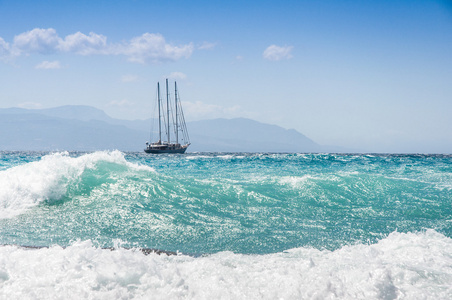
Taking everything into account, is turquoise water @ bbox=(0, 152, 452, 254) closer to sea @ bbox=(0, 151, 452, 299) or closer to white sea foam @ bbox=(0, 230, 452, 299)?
sea @ bbox=(0, 151, 452, 299)

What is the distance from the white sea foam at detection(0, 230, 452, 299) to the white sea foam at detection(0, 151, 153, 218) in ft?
16.2

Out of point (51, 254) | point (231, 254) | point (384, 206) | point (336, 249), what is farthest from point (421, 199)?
point (51, 254)

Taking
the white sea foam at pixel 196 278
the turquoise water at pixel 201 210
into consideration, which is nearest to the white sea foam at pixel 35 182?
the turquoise water at pixel 201 210

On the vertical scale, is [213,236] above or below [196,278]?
below

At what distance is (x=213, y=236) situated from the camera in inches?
255

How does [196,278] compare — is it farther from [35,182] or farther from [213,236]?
[35,182]

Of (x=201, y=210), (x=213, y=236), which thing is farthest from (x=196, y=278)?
(x=201, y=210)

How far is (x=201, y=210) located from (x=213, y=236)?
2403 millimetres

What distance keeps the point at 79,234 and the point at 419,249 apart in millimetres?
5609

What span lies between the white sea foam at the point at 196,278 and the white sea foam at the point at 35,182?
4.94 m

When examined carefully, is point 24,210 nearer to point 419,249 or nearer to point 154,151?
point 419,249

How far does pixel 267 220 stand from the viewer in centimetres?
778

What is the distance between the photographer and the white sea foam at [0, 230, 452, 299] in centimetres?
340

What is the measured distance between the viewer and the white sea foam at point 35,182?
8734 millimetres
